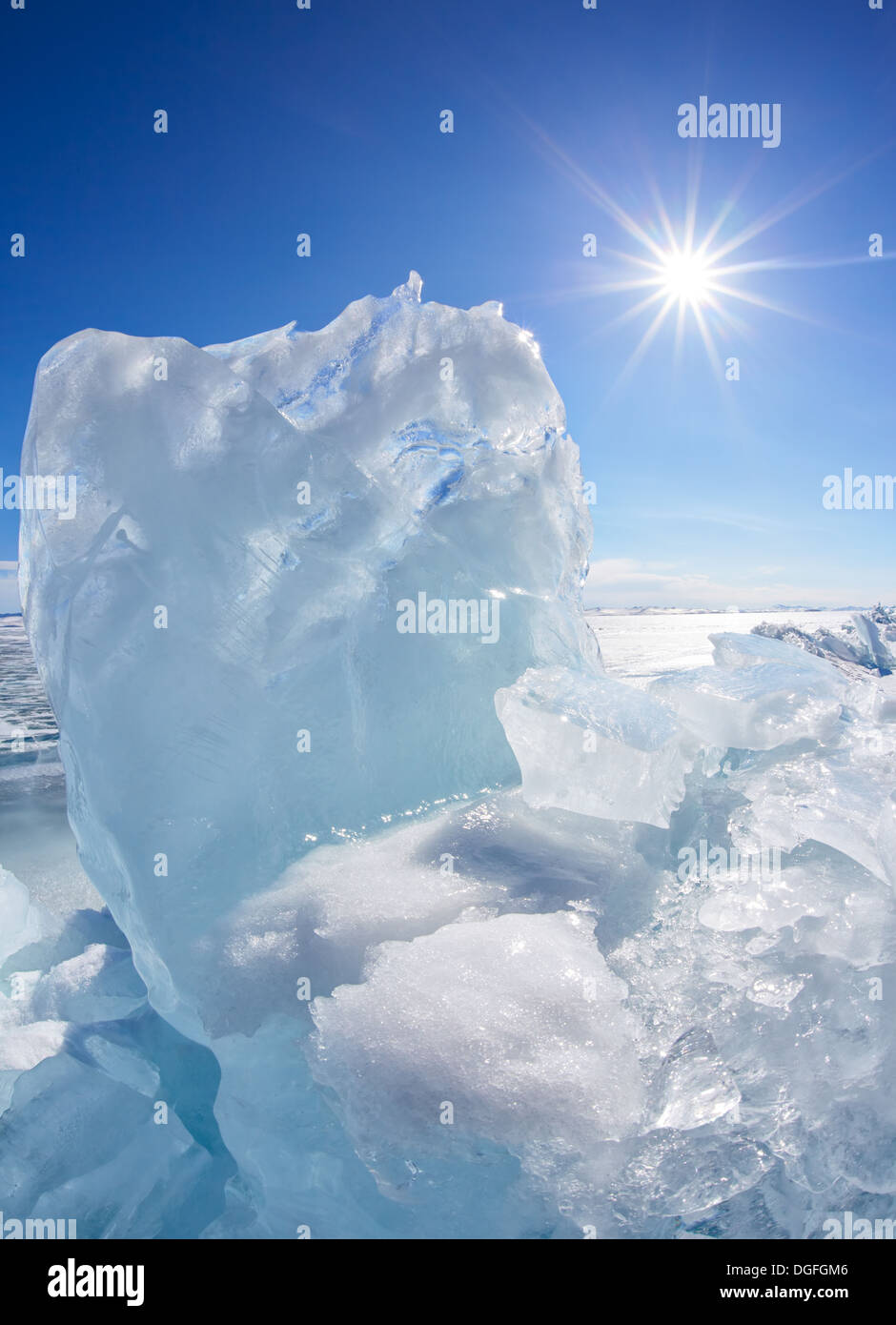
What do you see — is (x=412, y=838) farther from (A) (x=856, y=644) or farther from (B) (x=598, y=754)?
(A) (x=856, y=644)

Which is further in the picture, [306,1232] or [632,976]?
[632,976]

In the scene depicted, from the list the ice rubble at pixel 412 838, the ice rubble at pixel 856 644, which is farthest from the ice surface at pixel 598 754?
the ice rubble at pixel 856 644

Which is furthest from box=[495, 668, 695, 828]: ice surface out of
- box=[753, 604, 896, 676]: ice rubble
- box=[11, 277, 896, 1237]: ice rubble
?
box=[753, 604, 896, 676]: ice rubble

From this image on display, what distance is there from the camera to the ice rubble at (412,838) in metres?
2.02

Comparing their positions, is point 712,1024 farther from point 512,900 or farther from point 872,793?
point 872,793

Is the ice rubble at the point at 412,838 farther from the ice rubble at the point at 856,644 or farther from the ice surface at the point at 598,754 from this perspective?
the ice rubble at the point at 856,644

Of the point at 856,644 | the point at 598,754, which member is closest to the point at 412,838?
the point at 598,754

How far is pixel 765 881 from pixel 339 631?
232 centimetres

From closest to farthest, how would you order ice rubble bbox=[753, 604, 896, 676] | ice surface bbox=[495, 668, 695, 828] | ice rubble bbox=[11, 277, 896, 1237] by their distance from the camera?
ice rubble bbox=[11, 277, 896, 1237] < ice surface bbox=[495, 668, 695, 828] < ice rubble bbox=[753, 604, 896, 676]

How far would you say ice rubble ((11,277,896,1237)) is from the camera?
2.02 metres

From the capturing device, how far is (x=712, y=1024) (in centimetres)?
223

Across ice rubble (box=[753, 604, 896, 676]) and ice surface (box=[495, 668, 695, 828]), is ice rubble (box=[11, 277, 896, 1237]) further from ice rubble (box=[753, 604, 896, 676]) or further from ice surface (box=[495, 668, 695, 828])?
ice rubble (box=[753, 604, 896, 676])

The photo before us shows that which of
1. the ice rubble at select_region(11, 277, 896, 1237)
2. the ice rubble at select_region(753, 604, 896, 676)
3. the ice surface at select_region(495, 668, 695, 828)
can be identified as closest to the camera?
the ice rubble at select_region(11, 277, 896, 1237)
